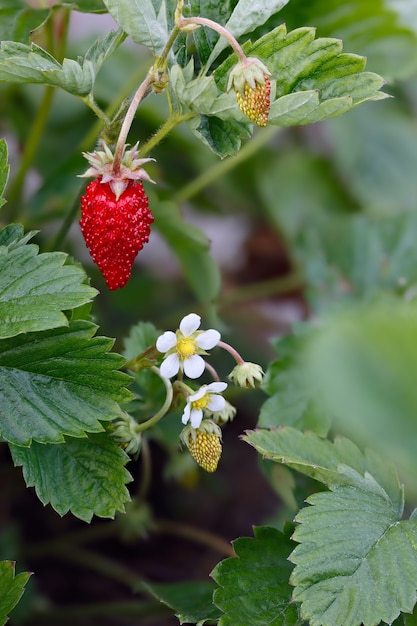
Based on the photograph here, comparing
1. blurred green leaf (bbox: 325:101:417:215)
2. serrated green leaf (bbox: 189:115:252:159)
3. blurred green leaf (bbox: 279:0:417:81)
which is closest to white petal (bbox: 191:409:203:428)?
serrated green leaf (bbox: 189:115:252:159)

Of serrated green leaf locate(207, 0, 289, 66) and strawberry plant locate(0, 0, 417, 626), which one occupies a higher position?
serrated green leaf locate(207, 0, 289, 66)

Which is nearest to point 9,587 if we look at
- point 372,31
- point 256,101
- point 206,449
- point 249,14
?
point 206,449

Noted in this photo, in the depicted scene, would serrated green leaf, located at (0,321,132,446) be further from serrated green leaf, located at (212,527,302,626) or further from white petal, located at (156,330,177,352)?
serrated green leaf, located at (212,527,302,626)

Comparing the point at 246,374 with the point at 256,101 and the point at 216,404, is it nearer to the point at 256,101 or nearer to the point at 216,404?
the point at 216,404

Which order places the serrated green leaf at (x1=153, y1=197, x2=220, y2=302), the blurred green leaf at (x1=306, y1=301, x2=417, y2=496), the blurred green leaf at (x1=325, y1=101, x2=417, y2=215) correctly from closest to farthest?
1. the blurred green leaf at (x1=306, y1=301, x2=417, y2=496)
2. the serrated green leaf at (x1=153, y1=197, x2=220, y2=302)
3. the blurred green leaf at (x1=325, y1=101, x2=417, y2=215)

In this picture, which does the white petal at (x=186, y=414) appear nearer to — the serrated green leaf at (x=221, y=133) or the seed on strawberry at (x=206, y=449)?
the seed on strawberry at (x=206, y=449)

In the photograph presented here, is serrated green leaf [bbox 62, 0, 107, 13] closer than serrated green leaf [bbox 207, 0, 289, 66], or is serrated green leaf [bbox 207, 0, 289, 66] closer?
serrated green leaf [bbox 207, 0, 289, 66]

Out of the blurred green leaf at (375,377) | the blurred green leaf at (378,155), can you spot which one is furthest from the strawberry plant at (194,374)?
the blurred green leaf at (378,155)
